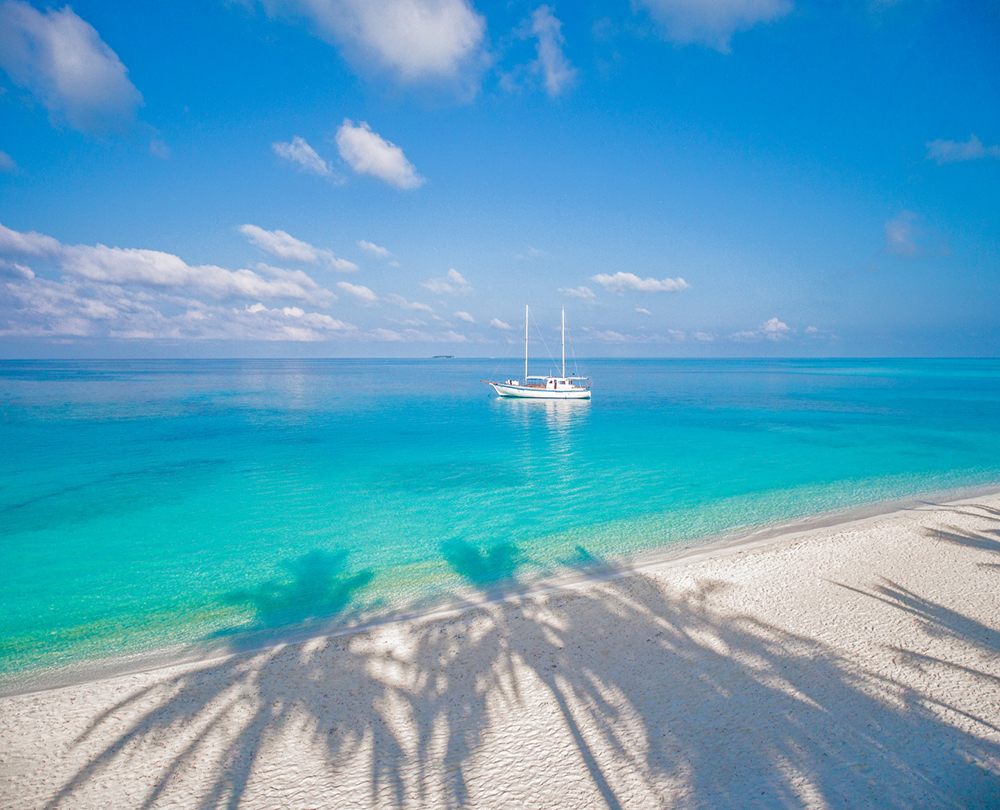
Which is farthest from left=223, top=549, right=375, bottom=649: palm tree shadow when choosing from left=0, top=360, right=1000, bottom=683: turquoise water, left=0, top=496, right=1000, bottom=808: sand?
left=0, top=496, right=1000, bottom=808: sand

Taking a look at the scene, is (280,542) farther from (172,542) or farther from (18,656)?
(18,656)

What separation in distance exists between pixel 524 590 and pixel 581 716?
4.90 meters

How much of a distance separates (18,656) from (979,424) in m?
60.6

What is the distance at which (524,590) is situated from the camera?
12016 mm

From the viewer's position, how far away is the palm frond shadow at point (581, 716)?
Result: 19.7ft

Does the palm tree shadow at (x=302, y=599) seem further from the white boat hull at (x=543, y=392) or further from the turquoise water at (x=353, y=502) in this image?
the white boat hull at (x=543, y=392)

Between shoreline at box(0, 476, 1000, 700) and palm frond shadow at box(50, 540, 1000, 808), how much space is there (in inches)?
39.5

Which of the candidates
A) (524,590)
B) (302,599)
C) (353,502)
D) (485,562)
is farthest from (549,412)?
(302,599)

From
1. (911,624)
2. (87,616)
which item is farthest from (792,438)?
(87,616)

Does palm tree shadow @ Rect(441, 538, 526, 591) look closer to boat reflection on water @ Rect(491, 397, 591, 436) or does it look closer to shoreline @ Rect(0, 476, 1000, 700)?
shoreline @ Rect(0, 476, 1000, 700)

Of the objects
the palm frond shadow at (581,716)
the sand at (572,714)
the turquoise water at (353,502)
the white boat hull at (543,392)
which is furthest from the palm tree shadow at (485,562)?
the white boat hull at (543,392)

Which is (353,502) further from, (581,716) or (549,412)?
(549,412)

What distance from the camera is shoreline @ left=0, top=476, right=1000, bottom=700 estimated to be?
360 inches

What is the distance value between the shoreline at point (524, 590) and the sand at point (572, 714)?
26.8 inches
